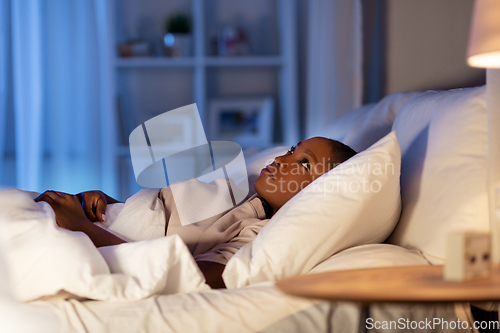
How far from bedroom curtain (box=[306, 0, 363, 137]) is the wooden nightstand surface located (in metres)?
1.96

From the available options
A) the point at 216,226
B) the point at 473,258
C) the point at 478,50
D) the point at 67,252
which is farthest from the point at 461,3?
the point at 67,252

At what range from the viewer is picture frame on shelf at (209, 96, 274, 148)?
2.83 meters

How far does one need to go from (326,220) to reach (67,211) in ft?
2.09

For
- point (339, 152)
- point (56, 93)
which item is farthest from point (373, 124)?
point (56, 93)

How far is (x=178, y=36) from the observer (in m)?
2.73

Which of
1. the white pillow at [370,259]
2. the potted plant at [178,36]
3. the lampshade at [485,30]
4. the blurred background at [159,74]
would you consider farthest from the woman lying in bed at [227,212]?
the potted plant at [178,36]

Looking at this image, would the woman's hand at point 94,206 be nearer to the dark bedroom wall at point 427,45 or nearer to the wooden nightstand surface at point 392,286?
the wooden nightstand surface at point 392,286

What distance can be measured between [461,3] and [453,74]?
26cm

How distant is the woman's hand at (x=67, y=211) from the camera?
3.55ft

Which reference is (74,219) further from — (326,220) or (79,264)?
(326,220)

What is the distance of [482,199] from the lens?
88 centimetres

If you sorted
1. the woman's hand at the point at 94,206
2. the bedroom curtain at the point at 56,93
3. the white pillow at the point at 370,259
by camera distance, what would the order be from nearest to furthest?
the white pillow at the point at 370,259
the woman's hand at the point at 94,206
the bedroom curtain at the point at 56,93

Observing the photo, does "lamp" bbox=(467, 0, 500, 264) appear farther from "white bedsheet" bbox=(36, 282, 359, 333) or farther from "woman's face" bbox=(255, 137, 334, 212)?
"woman's face" bbox=(255, 137, 334, 212)

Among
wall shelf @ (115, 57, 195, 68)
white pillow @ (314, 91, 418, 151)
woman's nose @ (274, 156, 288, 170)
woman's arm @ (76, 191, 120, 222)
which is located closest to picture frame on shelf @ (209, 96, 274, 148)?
wall shelf @ (115, 57, 195, 68)
